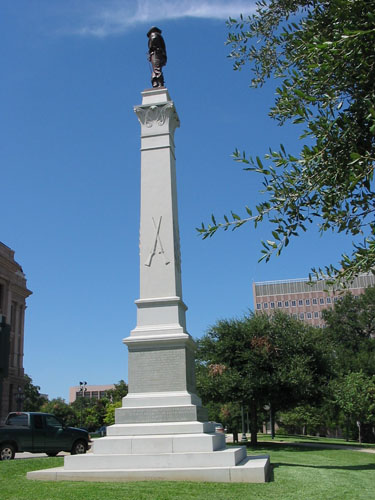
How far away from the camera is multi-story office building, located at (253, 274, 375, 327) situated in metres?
128

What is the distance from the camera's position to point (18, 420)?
19625 mm

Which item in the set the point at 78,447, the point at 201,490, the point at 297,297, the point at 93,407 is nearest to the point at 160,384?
the point at 201,490

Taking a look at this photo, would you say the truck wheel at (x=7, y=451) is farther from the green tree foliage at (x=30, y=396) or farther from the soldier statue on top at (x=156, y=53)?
the green tree foliage at (x=30, y=396)

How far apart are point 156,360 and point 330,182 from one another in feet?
23.5

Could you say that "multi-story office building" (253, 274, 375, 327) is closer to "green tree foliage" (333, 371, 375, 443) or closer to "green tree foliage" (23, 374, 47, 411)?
"green tree foliage" (23, 374, 47, 411)

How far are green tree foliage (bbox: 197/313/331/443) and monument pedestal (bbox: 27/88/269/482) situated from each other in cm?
1615

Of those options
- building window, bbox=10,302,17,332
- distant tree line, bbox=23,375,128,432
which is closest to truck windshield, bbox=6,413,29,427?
building window, bbox=10,302,17,332

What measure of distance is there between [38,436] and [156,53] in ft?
47.0

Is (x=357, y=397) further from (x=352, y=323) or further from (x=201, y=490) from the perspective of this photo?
(x=201, y=490)

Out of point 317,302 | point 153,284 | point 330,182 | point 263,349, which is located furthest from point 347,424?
point 317,302

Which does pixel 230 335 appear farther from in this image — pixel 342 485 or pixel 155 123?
pixel 342 485

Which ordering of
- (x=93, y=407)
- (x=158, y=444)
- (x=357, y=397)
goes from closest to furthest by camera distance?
(x=158, y=444) < (x=357, y=397) < (x=93, y=407)

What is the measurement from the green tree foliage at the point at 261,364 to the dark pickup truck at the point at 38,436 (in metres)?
10.5

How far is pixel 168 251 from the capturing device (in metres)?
13.6
